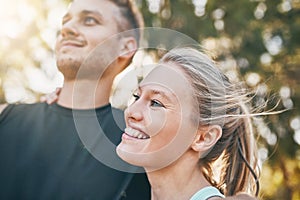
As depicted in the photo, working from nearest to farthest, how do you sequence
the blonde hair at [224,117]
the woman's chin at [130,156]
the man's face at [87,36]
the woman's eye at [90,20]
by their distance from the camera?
the woman's chin at [130,156] → the blonde hair at [224,117] → the man's face at [87,36] → the woman's eye at [90,20]

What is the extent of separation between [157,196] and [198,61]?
0.46 meters

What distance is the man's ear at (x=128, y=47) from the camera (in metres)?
2.56

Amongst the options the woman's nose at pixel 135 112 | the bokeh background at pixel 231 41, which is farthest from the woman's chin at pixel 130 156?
the bokeh background at pixel 231 41

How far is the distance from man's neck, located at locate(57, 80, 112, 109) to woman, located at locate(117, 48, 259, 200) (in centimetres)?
49

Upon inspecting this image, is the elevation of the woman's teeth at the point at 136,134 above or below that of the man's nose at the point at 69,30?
below

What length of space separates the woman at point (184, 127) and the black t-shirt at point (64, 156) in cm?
36

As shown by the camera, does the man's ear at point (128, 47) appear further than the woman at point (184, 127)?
Yes

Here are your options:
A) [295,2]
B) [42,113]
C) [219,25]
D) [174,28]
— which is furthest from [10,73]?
[42,113]

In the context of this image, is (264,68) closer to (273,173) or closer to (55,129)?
(273,173)

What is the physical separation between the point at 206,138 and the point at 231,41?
414 cm

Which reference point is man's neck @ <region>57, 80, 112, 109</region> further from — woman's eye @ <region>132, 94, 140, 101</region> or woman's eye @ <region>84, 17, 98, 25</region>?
woman's eye @ <region>132, 94, 140, 101</region>

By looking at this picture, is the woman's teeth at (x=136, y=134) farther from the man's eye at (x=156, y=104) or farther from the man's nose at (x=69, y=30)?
the man's nose at (x=69, y=30)

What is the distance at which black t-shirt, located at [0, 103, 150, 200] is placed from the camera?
2273 mm

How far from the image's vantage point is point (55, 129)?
96.7 inches
